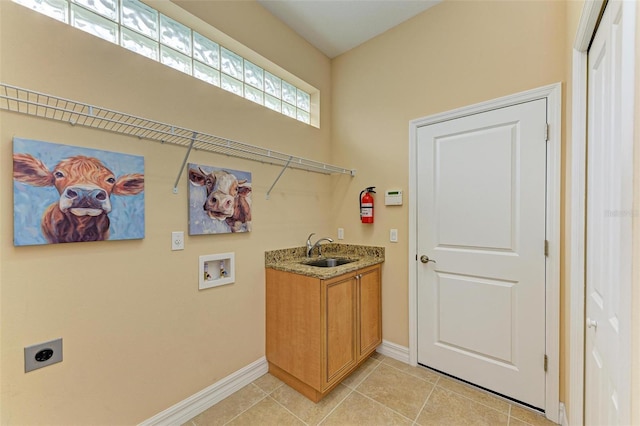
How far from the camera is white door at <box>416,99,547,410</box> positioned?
5.66 ft

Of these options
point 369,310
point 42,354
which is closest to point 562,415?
point 369,310

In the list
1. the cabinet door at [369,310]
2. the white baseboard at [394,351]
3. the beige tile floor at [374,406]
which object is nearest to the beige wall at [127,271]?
the beige tile floor at [374,406]

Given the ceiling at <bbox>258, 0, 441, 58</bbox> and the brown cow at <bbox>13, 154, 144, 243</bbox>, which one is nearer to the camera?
the brown cow at <bbox>13, 154, 144, 243</bbox>

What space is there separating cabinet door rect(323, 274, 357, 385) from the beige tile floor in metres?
0.18

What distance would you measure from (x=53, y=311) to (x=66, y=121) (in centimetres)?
92

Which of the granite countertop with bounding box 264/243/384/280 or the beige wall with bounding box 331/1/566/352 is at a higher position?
the beige wall with bounding box 331/1/566/352

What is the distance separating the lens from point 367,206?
2.46 m

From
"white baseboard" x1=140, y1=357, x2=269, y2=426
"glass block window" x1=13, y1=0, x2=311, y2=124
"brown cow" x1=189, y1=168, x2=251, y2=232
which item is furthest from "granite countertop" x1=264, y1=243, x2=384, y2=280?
"glass block window" x1=13, y1=0, x2=311, y2=124

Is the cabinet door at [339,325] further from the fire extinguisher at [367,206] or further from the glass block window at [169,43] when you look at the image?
the glass block window at [169,43]

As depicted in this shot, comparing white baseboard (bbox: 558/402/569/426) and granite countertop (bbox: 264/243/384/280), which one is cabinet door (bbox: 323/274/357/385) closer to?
granite countertop (bbox: 264/243/384/280)

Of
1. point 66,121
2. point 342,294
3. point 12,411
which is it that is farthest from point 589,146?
point 12,411

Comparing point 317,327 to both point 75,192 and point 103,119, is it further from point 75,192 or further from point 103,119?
point 103,119

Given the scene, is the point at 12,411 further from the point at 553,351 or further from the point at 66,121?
the point at 553,351

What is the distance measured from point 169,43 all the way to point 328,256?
2.17 metres
